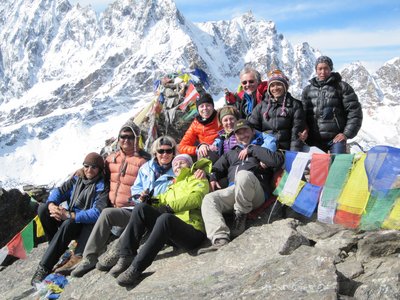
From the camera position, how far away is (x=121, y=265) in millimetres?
7344

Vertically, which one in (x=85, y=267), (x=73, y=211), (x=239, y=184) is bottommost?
(x=85, y=267)

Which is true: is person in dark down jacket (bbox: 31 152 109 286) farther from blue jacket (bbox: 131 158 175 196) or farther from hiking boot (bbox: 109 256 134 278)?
hiking boot (bbox: 109 256 134 278)

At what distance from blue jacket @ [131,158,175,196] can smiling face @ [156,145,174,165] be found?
0.14m

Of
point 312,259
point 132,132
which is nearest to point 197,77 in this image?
point 132,132

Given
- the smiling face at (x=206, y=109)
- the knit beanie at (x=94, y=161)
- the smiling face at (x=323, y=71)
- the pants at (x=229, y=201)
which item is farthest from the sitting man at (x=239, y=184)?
the knit beanie at (x=94, y=161)

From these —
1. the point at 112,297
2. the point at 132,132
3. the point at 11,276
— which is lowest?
the point at 11,276

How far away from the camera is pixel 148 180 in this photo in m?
8.74

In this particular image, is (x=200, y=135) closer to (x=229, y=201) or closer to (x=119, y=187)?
(x=119, y=187)

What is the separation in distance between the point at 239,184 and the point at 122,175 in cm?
289

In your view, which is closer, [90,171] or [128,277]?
[128,277]

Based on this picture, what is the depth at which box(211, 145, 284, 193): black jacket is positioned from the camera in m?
8.11

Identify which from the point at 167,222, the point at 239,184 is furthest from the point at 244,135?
the point at 167,222

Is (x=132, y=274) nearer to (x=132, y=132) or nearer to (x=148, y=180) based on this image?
(x=148, y=180)

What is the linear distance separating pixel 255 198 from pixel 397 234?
2537 millimetres
